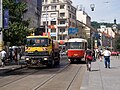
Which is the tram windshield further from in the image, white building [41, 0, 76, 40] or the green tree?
white building [41, 0, 76, 40]

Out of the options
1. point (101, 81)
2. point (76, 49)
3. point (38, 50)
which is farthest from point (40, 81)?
point (76, 49)

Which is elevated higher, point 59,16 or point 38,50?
point 59,16

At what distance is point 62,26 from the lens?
116500 millimetres

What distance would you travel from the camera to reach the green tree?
37438 millimetres

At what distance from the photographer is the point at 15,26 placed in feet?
123

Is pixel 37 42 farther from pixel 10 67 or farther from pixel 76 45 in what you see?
pixel 76 45

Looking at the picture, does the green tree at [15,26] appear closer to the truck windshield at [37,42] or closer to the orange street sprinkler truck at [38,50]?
the truck windshield at [37,42]

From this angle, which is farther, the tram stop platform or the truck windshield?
the truck windshield

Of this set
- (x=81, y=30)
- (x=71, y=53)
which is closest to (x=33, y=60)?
(x=71, y=53)

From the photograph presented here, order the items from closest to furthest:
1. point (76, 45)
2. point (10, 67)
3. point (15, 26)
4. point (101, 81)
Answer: point (101, 81)
point (10, 67)
point (15, 26)
point (76, 45)

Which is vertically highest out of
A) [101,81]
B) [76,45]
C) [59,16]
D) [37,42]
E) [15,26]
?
[59,16]

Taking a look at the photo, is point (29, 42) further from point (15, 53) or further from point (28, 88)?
point (28, 88)

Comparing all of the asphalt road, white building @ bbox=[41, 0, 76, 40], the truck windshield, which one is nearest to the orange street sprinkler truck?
the truck windshield

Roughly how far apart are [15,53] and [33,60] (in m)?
11.7
